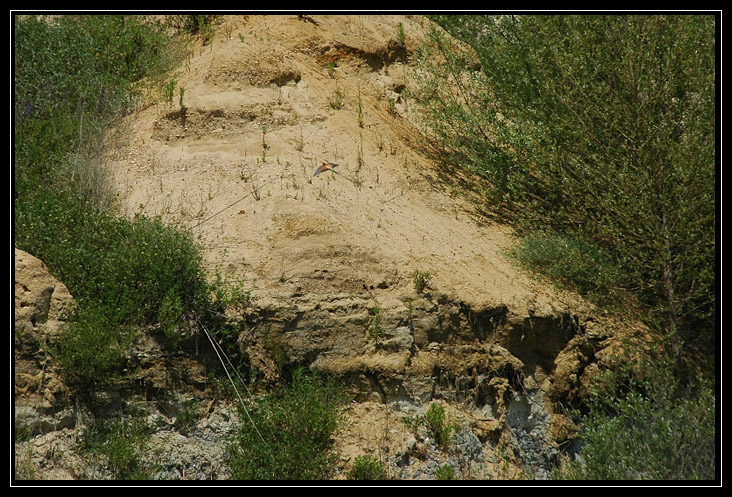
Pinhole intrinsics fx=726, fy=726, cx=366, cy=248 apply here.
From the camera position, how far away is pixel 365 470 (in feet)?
24.8

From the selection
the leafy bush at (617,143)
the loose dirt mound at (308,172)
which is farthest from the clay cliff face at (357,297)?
the leafy bush at (617,143)

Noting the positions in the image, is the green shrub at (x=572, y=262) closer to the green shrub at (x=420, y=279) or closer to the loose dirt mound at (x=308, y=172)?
the loose dirt mound at (x=308, y=172)

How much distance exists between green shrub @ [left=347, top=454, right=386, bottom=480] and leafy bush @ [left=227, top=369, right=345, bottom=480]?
24 cm

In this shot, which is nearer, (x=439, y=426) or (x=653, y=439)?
(x=653, y=439)

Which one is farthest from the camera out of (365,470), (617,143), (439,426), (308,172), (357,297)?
(308,172)

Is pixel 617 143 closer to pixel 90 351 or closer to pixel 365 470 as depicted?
pixel 365 470

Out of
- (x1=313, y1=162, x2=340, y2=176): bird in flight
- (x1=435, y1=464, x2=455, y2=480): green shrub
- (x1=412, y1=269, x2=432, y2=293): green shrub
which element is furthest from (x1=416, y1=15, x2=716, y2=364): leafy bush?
(x1=435, y1=464, x2=455, y2=480): green shrub

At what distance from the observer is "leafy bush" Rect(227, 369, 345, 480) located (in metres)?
7.45

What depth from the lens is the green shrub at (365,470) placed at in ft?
24.8

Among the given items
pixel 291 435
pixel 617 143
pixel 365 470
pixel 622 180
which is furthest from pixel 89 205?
pixel 617 143

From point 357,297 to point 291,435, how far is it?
1.70 m

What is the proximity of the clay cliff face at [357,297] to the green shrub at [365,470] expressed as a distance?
0.16m

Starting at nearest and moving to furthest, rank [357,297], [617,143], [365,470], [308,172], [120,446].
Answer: [120,446], [365,470], [357,297], [617,143], [308,172]

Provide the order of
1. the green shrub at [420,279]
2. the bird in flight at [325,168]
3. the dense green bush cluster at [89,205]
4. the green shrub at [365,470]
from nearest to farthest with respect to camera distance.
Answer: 1. the green shrub at [365,470]
2. the dense green bush cluster at [89,205]
3. the green shrub at [420,279]
4. the bird in flight at [325,168]
